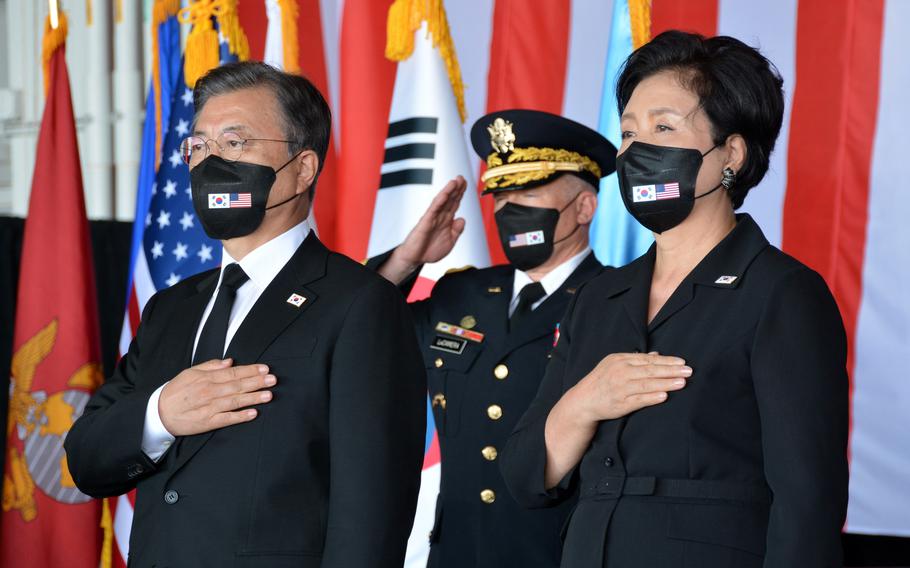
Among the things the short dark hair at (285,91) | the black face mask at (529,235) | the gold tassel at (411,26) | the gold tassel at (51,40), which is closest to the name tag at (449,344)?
the black face mask at (529,235)

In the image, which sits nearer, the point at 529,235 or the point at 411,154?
the point at 529,235

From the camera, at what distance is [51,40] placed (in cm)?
399

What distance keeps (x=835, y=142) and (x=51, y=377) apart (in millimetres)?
2805

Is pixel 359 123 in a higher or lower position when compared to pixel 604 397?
higher

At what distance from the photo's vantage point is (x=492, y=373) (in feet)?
8.68

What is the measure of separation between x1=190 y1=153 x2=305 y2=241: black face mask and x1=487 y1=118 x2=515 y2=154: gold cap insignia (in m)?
1.12

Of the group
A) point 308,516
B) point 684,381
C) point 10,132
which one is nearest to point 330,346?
point 308,516

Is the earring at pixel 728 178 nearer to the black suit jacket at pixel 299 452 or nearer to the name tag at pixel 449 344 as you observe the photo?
the black suit jacket at pixel 299 452

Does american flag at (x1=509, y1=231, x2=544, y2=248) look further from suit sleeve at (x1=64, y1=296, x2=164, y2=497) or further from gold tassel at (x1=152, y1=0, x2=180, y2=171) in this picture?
gold tassel at (x1=152, y1=0, x2=180, y2=171)

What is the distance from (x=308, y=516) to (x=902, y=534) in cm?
258

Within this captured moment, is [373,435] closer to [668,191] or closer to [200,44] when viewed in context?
[668,191]

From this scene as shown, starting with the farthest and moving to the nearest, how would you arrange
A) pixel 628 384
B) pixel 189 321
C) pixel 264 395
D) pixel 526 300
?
1. pixel 526 300
2. pixel 189 321
3. pixel 264 395
4. pixel 628 384

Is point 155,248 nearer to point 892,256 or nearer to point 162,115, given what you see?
point 162,115

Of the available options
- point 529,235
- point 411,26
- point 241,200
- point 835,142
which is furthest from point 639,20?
point 241,200
